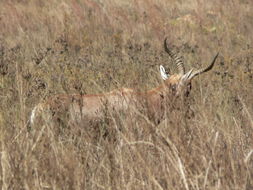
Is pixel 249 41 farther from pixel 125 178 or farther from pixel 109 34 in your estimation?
pixel 125 178

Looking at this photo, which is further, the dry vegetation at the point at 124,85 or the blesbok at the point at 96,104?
the blesbok at the point at 96,104

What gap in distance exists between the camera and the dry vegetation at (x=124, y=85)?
9.78 ft

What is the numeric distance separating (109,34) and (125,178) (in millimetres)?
9171

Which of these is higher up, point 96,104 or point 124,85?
point 96,104

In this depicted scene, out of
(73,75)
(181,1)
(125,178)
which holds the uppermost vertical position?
(125,178)

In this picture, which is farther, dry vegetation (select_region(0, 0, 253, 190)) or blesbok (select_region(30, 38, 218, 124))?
blesbok (select_region(30, 38, 218, 124))

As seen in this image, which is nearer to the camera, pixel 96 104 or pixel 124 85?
pixel 96 104

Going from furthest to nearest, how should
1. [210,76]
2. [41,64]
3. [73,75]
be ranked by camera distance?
[41,64] → [210,76] → [73,75]

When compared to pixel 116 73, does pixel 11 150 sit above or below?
above

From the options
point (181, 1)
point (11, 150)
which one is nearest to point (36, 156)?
point (11, 150)

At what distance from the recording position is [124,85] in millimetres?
7141

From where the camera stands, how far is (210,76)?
7.86m

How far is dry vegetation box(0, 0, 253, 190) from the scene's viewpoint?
2980mm

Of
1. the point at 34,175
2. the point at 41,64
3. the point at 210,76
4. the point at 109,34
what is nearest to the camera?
the point at 34,175
